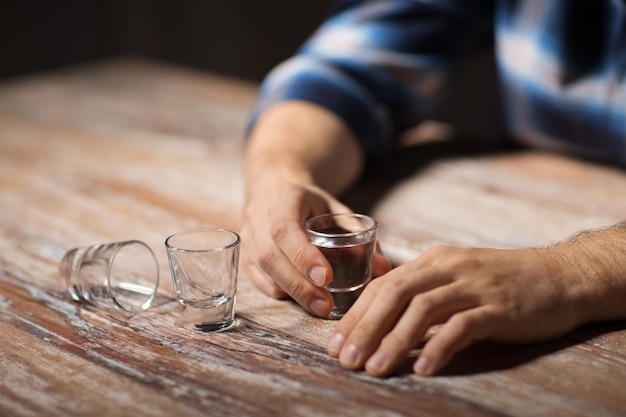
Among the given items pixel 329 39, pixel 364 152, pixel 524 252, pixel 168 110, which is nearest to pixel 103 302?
pixel 524 252

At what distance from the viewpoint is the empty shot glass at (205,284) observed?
3.13 ft

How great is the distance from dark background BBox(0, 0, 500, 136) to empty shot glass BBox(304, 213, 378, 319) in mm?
2250

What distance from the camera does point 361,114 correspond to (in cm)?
158

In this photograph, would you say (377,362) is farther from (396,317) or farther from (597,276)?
(597,276)

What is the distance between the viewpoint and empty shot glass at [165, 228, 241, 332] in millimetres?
953

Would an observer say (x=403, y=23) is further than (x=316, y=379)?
Yes

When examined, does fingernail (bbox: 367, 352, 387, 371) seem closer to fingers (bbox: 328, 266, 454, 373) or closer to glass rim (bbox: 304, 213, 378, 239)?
fingers (bbox: 328, 266, 454, 373)

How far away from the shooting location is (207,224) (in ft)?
4.35

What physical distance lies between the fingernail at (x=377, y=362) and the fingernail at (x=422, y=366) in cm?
3

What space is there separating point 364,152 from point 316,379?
0.78m

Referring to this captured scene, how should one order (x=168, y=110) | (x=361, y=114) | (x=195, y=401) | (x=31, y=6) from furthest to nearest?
(x=31, y=6)
(x=168, y=110)
(x=361, y=114)
(x=195, y=401)

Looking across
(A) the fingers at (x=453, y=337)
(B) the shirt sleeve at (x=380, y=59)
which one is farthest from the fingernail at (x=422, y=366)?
(B) the shirt sleeve at (x=380, y=59)

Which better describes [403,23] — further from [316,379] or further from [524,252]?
[316,379]

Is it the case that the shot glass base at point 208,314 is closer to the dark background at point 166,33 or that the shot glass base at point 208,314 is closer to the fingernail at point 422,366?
the fingernail at point 422,366
